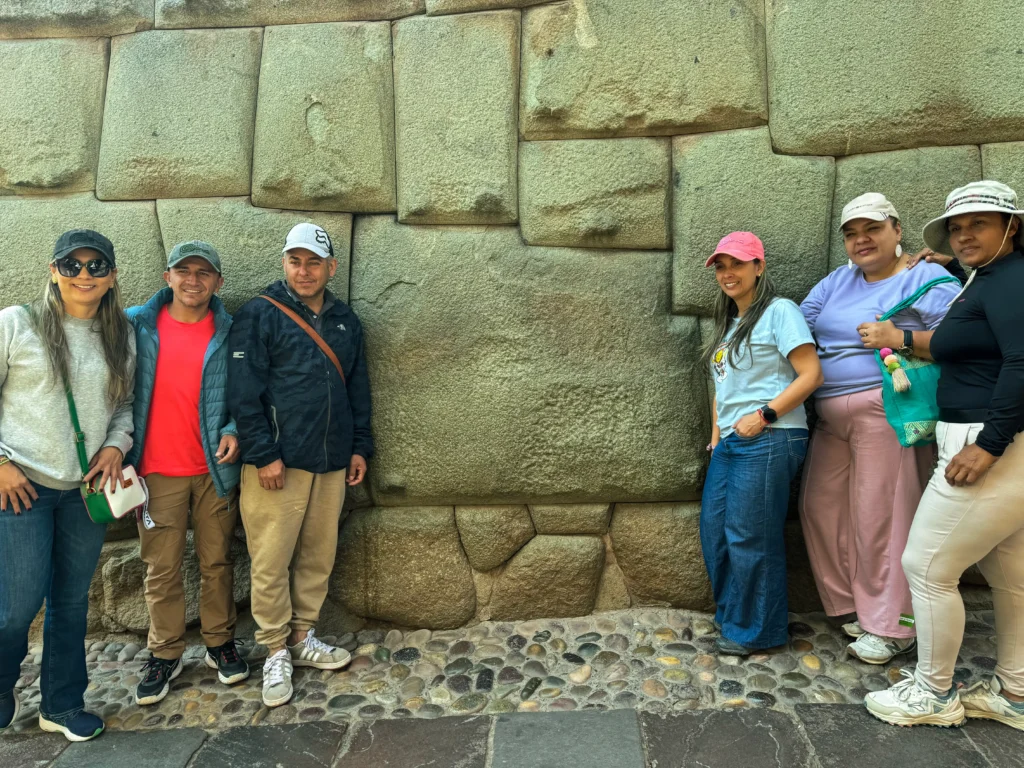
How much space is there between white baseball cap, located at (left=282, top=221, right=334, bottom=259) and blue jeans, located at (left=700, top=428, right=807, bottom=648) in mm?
1734

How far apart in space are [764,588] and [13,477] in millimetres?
2650

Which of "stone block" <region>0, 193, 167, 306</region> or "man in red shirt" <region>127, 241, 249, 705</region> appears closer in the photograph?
"man in red shirt" <region>127, 241, 249, 705</region>

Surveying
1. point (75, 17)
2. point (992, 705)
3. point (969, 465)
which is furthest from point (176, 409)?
point (992, 705)

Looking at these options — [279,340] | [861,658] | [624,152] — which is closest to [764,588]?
[861,658]

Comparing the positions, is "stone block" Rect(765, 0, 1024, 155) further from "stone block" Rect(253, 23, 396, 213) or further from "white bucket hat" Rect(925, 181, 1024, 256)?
"stone block" Rect(253, 23, 396, 213)

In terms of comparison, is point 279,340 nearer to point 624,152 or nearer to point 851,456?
point 624,152

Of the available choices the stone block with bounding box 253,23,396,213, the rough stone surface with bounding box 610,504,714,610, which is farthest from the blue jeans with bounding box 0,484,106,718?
the rough stone surface with bounding box 610,504,714,610

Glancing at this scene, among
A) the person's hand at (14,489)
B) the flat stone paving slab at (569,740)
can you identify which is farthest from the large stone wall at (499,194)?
the person's hand at (14,489)

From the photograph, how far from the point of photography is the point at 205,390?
2705mm

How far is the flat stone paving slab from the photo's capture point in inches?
87.8

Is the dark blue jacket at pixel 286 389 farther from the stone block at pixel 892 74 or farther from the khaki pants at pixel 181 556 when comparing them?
the stone block at pixel 892 74

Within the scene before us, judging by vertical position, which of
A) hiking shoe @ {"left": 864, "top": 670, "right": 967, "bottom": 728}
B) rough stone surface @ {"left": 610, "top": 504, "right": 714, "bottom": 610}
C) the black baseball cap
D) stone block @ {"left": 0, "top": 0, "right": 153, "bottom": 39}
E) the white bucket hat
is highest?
stone block @ {"left": 0, "top": 0, "right": 153, "bottom": 39}

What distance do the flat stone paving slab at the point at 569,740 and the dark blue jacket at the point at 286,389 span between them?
1.19 metres

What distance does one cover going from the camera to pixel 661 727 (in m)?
2.38
